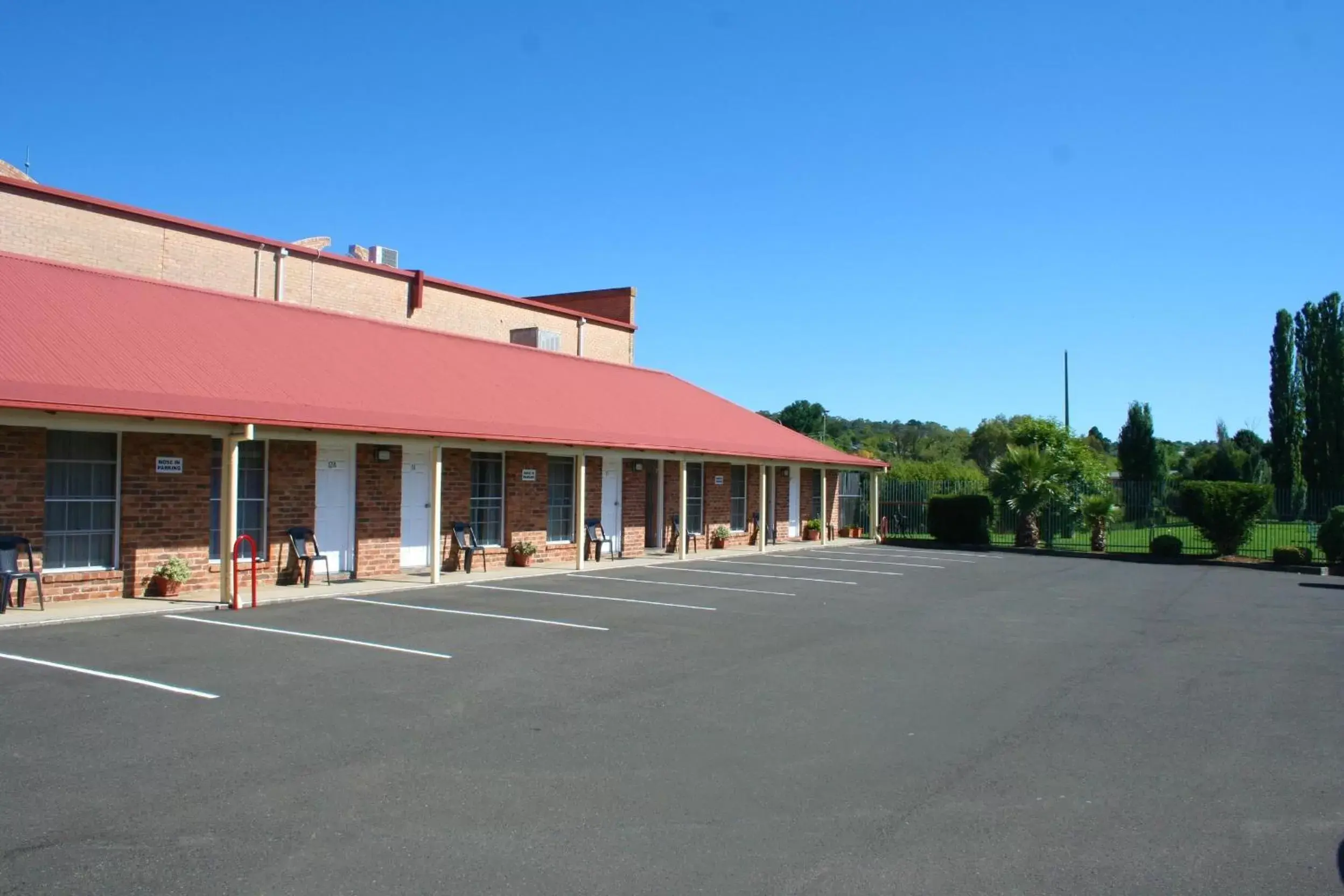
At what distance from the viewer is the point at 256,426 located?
47.3 feet

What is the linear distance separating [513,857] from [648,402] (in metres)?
21.0

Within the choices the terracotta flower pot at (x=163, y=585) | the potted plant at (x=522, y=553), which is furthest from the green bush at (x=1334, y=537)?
the terracotta flower pot at (x=163, y=585)

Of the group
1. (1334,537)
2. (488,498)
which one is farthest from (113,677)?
(1334,537)

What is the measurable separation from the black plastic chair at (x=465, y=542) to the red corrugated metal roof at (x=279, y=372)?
1952mm

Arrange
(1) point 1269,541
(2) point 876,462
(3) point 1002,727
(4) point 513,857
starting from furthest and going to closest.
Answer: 1. (2) point 876,462
2. (1) point 1269,541
3. (3) point 1002,727
4. (4) point 513,857

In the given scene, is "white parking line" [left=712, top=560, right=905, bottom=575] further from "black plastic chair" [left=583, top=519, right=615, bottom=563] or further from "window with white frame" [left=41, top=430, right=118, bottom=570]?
"window with white frame" [left=41, top=430, right=118, bottom=570]

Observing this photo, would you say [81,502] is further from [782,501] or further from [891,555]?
[782,501]

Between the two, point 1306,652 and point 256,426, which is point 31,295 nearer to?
point 256,426

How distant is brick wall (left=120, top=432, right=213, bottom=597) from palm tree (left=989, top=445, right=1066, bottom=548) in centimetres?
2201

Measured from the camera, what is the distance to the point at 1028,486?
30266 millimetres

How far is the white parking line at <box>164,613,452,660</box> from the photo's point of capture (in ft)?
34.8

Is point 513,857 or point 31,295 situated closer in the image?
point 513,857

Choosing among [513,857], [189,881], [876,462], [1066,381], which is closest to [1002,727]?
[513,857]

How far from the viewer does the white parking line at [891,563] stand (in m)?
23.4
